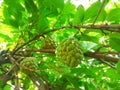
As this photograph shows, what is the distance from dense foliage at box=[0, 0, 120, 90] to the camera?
1.37 metres

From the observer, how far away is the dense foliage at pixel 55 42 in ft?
4.49

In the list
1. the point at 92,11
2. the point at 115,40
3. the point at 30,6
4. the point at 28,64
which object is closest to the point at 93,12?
the point at 92,11

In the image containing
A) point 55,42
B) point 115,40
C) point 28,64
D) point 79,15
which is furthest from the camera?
point 55,42

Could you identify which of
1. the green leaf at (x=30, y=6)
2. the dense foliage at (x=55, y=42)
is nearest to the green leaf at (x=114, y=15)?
the dense foliage at (x=55, y=42)

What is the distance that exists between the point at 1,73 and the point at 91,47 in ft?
2.45

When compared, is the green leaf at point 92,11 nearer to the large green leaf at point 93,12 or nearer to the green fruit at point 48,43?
the large green leaf at point 93,12

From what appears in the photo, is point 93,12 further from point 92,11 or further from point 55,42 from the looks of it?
point 55,42

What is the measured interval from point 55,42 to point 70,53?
0.36 m

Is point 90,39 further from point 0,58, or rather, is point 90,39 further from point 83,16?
point 0,58

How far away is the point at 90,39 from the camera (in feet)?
4.89

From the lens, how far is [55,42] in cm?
169

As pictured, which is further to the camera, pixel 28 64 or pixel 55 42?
pixel 55 42

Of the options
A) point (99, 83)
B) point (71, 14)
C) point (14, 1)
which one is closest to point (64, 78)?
point (99, 83)

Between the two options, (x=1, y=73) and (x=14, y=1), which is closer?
(x=14, y=1)
